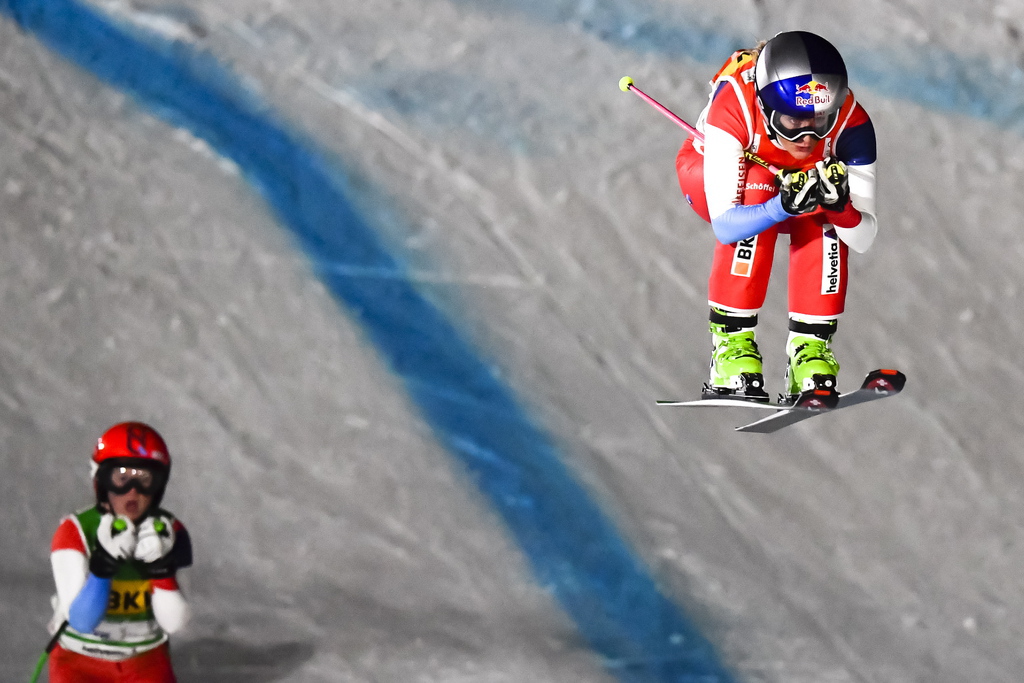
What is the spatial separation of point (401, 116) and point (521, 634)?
146 cm

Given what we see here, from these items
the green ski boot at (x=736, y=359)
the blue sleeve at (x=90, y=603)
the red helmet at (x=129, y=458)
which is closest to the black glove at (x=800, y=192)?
the green ski boot at (x=736, y=359)

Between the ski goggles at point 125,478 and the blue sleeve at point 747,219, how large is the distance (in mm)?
1191

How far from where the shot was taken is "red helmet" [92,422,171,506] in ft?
7.96

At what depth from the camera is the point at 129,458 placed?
2426 mm

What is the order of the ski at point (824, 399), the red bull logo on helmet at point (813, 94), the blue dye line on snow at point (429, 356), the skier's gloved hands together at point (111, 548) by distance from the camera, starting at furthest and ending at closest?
the blue dye line on snow at point (429, 356) < the skier's gloved hands together at point (111, 548) < the ski at point (824, 399) < the red bull logo on helmet at point (813, 94)

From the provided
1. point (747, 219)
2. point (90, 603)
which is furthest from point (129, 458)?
point (747, 219)

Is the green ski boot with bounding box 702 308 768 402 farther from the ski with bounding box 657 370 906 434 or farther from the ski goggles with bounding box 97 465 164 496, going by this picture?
the ski goggles with bounding box 97 465 164 496

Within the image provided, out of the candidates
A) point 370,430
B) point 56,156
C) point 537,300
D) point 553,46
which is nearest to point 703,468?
point 537,300

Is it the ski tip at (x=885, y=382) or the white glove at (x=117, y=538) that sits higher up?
the ski tip at (x=885, y=382)

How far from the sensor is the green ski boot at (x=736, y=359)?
1999 millimetres

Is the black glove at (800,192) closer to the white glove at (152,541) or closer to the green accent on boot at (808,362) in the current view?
the green accent on boot at (808,362)

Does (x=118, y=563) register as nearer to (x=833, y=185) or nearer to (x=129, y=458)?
(x=129, y=458)

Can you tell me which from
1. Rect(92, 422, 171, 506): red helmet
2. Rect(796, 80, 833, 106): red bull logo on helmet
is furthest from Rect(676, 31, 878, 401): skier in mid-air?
Rect(92, 422, 171, 506): red helmet

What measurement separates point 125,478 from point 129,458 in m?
0.04
